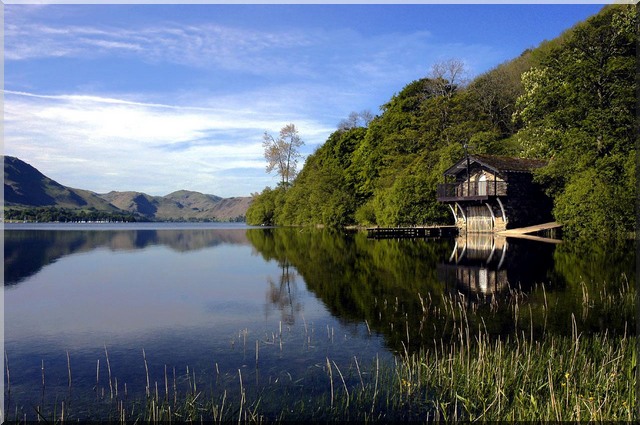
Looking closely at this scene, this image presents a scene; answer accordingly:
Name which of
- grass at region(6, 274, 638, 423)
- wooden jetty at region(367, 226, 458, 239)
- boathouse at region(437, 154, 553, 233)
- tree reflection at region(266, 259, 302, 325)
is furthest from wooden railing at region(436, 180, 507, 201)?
grass at region(6, 274, 638, 423)

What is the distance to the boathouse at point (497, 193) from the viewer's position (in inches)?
1796

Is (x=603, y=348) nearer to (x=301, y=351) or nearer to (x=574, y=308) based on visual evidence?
(x=574, y=308)

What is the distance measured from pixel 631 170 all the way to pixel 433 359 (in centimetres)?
3063

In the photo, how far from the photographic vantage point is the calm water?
10.3 meters

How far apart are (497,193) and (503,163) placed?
2.99 metres

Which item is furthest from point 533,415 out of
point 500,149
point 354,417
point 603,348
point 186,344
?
point 500,149

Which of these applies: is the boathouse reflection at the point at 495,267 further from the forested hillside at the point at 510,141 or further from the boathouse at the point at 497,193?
the boathouse at the point at 497,193

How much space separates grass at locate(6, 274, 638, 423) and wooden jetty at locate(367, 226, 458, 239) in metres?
41.0

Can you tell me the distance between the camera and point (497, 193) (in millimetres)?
45719

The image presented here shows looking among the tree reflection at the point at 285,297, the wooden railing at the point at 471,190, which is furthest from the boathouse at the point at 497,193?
the tree reflection at the point at 285,297

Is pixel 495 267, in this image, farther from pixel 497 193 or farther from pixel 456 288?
pixel 497 193

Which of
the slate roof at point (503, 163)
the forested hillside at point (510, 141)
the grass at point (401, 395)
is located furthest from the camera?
the slate roof at point (503, 163)

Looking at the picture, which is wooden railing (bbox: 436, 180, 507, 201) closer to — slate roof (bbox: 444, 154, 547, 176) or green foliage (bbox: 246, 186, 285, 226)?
slate roof (bbox: 444, 154, 547, 176)

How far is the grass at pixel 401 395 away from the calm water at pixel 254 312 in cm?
21
